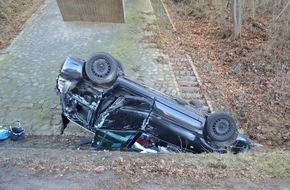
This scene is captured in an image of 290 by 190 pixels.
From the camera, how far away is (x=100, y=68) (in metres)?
5.55

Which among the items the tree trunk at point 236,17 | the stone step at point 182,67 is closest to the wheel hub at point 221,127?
the stone step at point 182,67

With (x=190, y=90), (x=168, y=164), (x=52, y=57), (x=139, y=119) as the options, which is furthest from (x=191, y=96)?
(x=52, y=57)

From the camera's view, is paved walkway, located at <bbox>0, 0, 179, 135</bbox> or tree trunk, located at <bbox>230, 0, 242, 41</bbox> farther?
tree trunk, located at <bbox>230, 0, 242, 41</bbox>

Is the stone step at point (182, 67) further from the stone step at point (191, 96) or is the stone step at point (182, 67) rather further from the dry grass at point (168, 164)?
the dry grass at point (168, 164)

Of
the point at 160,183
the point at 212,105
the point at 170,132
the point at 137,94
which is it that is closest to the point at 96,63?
the point at 137,94

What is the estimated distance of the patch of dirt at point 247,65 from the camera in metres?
7.93

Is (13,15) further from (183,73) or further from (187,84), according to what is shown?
(187,84)

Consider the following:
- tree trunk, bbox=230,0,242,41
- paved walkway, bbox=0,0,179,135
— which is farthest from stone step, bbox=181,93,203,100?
tree trunk, bbox=230,0,242,41

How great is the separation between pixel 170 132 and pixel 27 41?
8184 mm

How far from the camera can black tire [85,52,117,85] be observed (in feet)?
18.1

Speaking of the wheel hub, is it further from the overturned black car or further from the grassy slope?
the grassy slope

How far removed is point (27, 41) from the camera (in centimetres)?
1138

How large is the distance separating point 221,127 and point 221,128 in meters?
0.02

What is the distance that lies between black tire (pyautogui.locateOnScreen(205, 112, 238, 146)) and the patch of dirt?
227 centimetres
